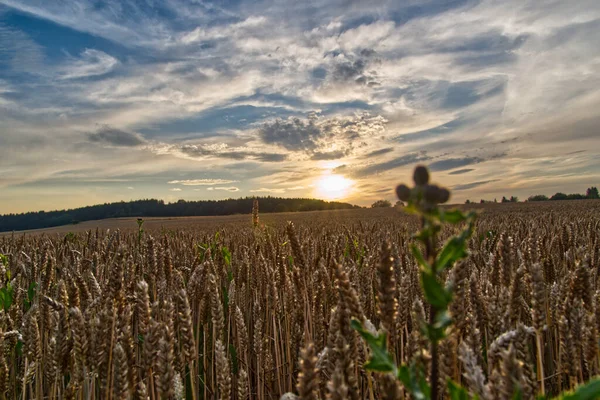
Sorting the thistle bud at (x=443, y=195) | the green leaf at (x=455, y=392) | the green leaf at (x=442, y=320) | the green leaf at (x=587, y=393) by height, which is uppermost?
the thistle bud at (x=443, y=195)

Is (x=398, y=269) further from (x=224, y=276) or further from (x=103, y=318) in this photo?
(x=224, y=276)

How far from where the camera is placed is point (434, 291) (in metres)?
0.76

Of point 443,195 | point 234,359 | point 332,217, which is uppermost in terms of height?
point 443,195

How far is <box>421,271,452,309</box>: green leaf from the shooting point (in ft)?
2.46

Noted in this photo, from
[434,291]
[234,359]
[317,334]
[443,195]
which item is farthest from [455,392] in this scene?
[234,359]

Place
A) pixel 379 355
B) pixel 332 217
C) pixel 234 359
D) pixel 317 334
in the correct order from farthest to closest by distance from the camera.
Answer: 1. pixel 332 217
2. pixel 234 359
3. pixel 317 334
4. pixel 379 355

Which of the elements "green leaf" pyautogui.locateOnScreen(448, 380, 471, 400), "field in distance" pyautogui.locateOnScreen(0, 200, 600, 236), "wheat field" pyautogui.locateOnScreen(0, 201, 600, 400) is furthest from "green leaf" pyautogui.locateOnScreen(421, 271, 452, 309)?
"field in distance" pyautogui.locateOnScreen(0, 200, 600, 236)

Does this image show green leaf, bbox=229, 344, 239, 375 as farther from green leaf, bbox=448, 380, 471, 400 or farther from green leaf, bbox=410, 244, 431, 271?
green leaf, bbox=410, 244, 431, 271

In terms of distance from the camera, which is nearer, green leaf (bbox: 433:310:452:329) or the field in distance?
green leaf (bbox: 433:310:452:329)

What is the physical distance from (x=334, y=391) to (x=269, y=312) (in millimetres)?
2878

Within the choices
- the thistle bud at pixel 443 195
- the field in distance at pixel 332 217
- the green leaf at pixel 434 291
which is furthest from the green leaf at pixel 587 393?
the field in distance at pixel 332 217

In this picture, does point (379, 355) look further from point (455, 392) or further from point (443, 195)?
point (443, 195)

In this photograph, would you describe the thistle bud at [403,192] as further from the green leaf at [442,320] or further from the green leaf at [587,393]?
the green leaf at [587,393]

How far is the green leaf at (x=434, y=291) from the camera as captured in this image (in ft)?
2.46
